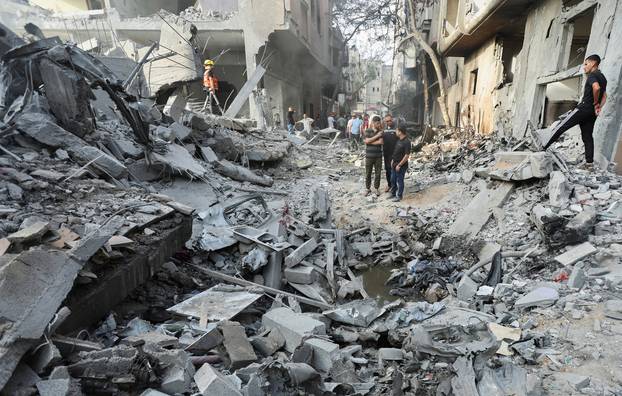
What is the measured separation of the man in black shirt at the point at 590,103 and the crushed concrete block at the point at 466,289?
299cm

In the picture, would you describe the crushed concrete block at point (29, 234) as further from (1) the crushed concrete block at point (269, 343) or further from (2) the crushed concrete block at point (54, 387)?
(1) the crushed concrete block at point (269, 343)

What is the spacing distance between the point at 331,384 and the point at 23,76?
6526mm

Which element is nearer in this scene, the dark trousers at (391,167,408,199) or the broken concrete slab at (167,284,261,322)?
the broken concrete slab at (167,284,261,322)

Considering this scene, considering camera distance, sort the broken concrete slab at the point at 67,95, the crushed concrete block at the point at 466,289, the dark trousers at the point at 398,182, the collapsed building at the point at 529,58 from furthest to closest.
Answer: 1. the dark trousers at the point at 398,182
2. the collapsed building at the point at 529,58
3. the broken concrete slab at the point at 67,95
4. the crushed concrete block at the point at 466,289

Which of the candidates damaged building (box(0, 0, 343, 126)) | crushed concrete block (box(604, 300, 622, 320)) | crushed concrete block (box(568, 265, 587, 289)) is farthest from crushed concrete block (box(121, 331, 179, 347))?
damaged building (box(0, 0, 343, 126))

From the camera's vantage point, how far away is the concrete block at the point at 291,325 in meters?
3.11

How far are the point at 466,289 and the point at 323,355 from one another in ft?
8.15

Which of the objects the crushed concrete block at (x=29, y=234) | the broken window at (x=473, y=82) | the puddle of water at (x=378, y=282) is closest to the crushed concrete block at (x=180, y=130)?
the puddle of water at (x=378, y=282)

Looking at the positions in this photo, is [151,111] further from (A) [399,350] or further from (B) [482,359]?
(B) [482,359]

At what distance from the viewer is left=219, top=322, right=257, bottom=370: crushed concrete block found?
8.68 feet

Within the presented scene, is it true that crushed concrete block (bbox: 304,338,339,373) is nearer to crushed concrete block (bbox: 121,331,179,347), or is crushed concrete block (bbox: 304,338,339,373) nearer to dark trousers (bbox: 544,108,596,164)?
crushed concrete block (bbox: 121,331,179,347)

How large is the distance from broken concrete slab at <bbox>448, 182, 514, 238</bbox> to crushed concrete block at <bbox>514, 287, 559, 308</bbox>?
1.87 metres

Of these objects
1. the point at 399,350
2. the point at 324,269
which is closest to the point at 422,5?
the point at 324,269

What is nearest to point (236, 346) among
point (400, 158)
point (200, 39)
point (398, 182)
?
point (400, 158)
